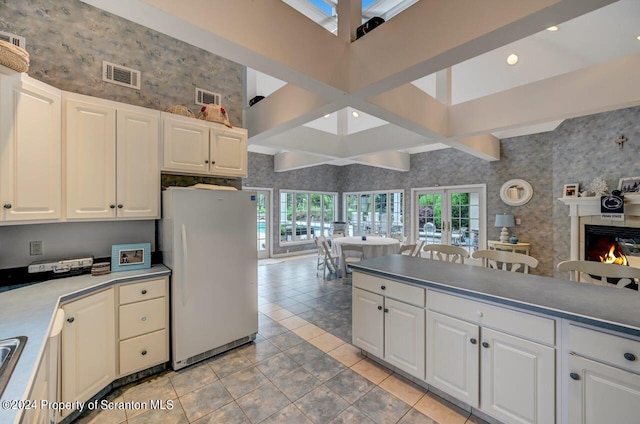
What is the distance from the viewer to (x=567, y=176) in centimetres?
441

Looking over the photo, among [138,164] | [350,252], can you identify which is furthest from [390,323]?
[350,252]

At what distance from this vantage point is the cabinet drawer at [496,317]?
4.78ft

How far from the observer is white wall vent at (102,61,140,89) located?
2.37 meters

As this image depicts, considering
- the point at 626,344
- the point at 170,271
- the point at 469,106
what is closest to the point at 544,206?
the point at 469,106

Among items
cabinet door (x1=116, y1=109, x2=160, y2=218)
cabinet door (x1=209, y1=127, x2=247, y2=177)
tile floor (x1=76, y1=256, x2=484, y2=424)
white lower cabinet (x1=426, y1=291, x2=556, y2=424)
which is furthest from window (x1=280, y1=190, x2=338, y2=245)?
white lower cabinet (x1=426, y1=291, x2=556, y2=424)

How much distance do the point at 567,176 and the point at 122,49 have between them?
21.2 ft

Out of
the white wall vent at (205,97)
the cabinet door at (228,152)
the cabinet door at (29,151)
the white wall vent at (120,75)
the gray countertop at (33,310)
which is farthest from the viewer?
the white wall vent at (205,97)

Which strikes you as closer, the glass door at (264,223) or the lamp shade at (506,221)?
the lamp shade at (506,221)

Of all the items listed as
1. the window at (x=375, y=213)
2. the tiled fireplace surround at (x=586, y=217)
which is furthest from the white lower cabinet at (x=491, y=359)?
the window at (x=375, y=213)

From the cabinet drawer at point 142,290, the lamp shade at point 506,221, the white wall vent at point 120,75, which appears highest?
the white wall vent at point 120,75

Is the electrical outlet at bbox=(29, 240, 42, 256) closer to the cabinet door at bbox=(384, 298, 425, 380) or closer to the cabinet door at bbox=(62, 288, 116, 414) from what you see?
the cabinet door at bbox=(62, 288, 116, 414)

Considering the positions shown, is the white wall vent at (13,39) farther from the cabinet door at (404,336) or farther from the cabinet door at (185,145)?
the cabinet door at (404,336)

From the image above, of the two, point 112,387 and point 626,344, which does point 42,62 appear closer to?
point 112,387

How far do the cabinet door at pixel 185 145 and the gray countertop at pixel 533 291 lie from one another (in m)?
1.85
